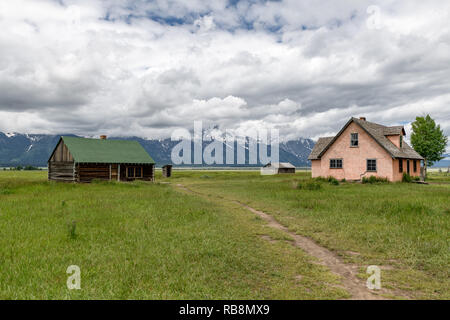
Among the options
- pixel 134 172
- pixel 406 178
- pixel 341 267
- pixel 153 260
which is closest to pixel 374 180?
pixel 406 178

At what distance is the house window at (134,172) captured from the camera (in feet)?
137

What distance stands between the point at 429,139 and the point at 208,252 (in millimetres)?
59900

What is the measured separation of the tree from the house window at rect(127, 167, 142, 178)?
5089 centimetres

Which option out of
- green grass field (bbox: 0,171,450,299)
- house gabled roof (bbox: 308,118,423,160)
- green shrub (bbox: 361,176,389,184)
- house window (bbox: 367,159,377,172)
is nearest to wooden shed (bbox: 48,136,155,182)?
green grass field (bbox: 0,171,450,299)

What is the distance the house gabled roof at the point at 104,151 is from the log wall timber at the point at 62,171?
77.1 inches

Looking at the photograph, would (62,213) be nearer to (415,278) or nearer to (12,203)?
(12,203)

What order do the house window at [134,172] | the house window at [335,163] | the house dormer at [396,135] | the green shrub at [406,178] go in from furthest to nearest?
the house window at [134,172] < the house window at [335,163] < the house dormer at [396,135] < the green shrub at [406,178]

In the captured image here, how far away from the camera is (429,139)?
5275cm

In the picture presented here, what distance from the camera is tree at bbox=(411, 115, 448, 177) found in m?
52.4

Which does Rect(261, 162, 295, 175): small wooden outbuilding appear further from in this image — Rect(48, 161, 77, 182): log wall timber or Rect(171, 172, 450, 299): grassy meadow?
Rect(171, 172, 450, 299): grassy meadow

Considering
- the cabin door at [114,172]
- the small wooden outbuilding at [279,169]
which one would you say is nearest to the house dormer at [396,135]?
the cabin door at [114,172]

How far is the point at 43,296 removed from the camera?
5277mm

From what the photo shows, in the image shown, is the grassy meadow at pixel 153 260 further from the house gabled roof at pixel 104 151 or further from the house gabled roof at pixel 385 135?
the house gabled roof at pixel 385 135

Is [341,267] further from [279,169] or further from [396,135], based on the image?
[279,169]
